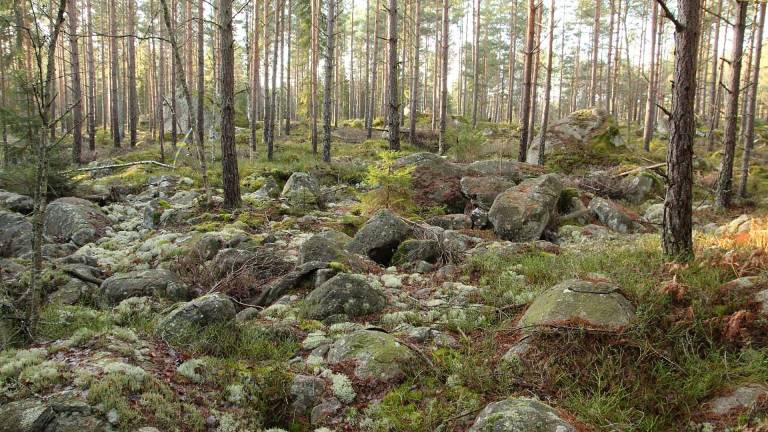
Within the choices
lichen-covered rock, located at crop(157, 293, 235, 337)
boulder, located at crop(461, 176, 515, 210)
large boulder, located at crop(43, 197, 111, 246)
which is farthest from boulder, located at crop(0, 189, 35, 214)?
boulder, located at crop(461, 176, 515, 210)

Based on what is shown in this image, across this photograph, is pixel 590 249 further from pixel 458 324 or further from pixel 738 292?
pixel 458 324

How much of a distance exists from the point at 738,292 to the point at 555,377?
2.13 m

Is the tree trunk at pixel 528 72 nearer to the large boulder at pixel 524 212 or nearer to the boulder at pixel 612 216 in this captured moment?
the boulder at pixel 612 216

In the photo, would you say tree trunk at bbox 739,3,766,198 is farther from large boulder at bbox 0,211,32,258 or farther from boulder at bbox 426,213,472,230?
large boulder at bbox 0,211,32,258

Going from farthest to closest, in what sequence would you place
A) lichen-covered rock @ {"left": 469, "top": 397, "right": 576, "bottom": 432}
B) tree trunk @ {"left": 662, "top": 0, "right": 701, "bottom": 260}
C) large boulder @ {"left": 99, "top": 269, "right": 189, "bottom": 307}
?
1. large boulder @ {"left": 99, "top": 269, "right": 189, "bottom": 307}
2. tree trunk @ {"left": 662, "top": 0, "right": 701, "bottom": 260}
3. lichen-covered rock @ {"left": 469, "top": 397, "right": 576, "bottom": 432}

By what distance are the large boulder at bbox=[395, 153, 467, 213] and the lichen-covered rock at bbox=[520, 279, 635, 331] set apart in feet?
21.3

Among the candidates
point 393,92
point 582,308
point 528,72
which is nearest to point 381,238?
point 582,308

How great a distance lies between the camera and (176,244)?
8.55 m

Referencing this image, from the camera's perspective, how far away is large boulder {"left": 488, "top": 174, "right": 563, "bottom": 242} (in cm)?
890

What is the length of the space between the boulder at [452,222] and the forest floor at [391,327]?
0.10 metres

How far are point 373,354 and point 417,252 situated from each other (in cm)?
351

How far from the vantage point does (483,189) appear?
1084 cm

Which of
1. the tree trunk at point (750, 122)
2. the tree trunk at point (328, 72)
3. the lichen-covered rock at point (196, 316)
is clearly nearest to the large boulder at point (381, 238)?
the lichen-covered rock at point (196, 316)

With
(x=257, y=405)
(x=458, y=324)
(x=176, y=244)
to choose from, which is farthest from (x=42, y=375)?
(x=176, y=244)
